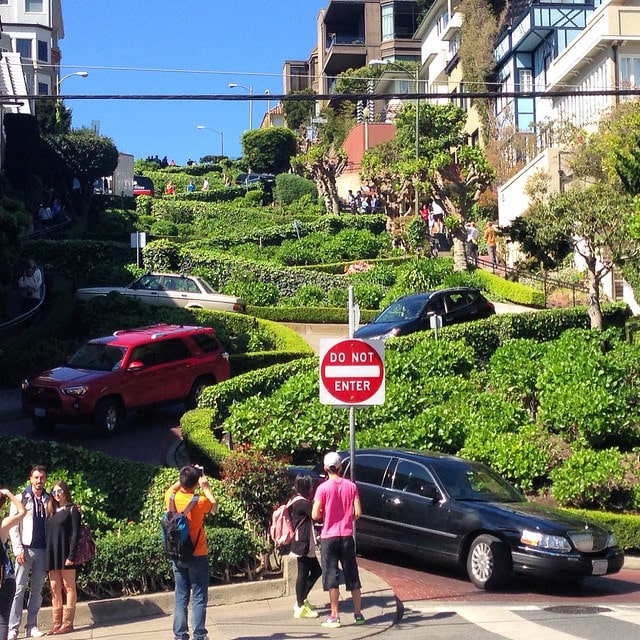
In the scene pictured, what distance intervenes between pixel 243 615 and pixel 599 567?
4.05 metres

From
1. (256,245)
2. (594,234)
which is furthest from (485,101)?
(594,234)

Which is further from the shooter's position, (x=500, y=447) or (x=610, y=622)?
(x=500, y=447)

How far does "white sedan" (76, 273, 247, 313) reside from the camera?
31.2 metres

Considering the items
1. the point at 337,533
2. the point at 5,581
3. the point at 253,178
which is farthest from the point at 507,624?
the point at 253,178

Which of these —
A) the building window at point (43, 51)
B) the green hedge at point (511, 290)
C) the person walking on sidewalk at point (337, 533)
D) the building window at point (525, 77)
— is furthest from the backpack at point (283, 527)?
the building window at point (43, 51)

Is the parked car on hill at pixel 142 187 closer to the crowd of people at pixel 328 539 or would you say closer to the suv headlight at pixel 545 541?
the suv headlight at pixel 545 541

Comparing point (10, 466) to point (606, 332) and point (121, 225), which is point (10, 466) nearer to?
point (606, 332)

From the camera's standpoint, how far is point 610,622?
425 inches

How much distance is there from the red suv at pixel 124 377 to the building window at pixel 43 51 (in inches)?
2604

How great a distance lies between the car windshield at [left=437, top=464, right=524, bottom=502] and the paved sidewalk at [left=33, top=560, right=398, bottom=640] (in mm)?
2124

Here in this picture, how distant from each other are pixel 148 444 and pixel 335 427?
11.7 feet

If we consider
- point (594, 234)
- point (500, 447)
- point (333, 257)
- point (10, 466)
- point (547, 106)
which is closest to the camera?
point (10, 466)

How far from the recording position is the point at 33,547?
992 centimetres

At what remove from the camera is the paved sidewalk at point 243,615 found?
9984 mm
